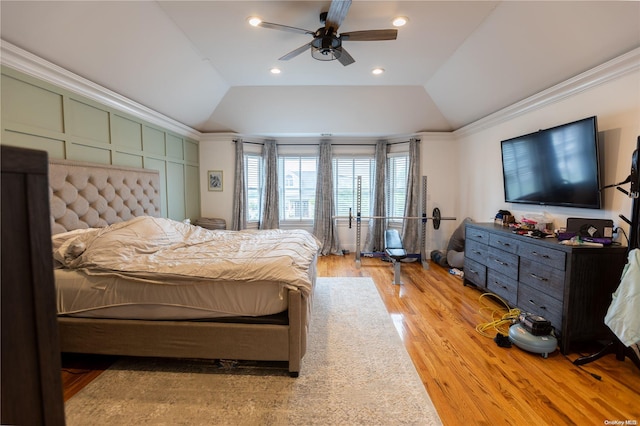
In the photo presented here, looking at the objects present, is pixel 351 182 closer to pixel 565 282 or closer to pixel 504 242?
pixel 504 242

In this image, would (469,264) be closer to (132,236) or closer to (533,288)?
(533,288)

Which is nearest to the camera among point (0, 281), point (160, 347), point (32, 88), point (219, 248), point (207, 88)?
point (0, 281)

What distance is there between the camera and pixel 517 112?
12.0ft

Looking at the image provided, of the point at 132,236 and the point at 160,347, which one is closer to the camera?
the point at 160,347

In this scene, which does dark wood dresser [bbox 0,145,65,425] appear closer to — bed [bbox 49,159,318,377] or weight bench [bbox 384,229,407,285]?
bed [bbox 49,159,318,377]

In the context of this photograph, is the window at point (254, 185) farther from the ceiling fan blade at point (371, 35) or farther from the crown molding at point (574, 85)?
the crown molding at point (574, 85)

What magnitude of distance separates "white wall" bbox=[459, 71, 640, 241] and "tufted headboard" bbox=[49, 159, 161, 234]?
4666 millimetres

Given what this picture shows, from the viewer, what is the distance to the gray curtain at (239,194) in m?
5.57

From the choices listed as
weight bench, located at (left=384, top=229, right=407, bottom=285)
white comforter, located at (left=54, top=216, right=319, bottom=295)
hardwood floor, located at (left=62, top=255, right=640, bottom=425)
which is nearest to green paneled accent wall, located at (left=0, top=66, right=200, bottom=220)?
white comforter, located at (left=54, top=216, right=319, bottom=295)

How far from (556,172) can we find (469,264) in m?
1.53

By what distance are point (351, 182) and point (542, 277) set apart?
13.0 ft

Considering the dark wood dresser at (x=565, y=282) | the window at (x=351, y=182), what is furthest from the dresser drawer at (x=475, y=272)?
the window at (x=351, y=182)

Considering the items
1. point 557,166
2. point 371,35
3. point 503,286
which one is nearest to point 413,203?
point 503,286

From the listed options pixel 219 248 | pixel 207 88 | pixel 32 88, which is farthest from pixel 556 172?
pixel 32 88
